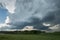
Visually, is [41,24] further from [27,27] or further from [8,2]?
[8,2]

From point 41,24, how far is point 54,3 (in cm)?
65

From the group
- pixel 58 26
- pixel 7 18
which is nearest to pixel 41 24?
pixel 58 26

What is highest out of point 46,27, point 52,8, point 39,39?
point 52,8

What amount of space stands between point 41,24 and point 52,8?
1.69 ft

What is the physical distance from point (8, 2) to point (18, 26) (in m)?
0.70

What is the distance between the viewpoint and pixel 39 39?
4738 millimetres

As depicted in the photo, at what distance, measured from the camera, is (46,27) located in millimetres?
4875

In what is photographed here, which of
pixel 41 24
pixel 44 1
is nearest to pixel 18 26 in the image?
pixel 41 24

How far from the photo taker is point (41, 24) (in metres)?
4.86

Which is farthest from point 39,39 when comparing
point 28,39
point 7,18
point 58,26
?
point 7,18

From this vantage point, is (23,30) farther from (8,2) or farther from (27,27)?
(8,2)

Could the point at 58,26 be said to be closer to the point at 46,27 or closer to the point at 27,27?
the point at 46,27

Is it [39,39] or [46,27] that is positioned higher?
[46,27]

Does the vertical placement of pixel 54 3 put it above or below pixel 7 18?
above
